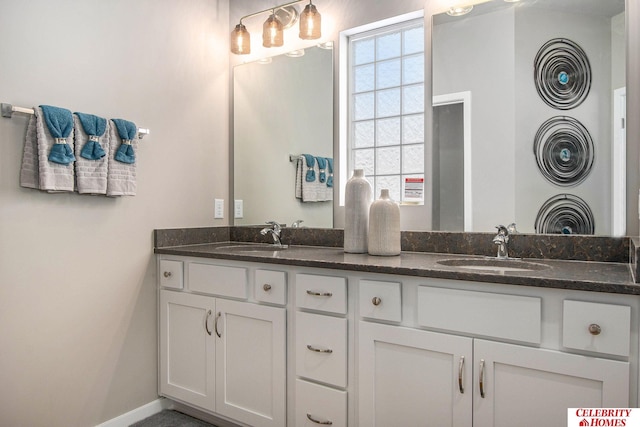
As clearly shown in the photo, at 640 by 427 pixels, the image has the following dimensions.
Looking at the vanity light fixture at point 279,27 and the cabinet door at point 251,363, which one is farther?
the vanity light fixture at point 279,27

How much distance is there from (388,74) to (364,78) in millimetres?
139

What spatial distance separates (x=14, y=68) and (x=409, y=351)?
1.85 meters

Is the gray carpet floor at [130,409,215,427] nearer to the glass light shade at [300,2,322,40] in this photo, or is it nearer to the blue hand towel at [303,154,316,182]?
the blue hand towel at [303,154,316,182]

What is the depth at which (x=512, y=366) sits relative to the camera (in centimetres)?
130

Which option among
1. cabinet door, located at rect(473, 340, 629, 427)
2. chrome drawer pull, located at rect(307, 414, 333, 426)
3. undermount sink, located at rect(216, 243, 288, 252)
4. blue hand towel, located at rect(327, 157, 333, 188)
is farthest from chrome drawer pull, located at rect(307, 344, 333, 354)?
blue hand towel, located at rect(327, 157, 333, 188)

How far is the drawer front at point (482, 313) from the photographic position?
128 centimetres

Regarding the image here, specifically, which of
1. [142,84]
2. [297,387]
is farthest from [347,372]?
[142,84]

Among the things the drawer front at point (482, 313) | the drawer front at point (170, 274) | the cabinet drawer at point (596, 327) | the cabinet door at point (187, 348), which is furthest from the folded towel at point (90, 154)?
the cabinet drawer at point (596, 327)

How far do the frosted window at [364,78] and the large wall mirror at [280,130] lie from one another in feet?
0.47

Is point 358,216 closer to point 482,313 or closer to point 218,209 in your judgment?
point 482,313

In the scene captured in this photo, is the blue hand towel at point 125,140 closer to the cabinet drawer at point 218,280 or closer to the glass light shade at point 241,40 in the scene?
the cabinet drawer at point 218,280

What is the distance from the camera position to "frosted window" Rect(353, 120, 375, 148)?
7.37 feet

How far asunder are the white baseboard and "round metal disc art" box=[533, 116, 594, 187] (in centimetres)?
216

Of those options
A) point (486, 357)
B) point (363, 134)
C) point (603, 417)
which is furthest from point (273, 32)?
point (603, 417)
